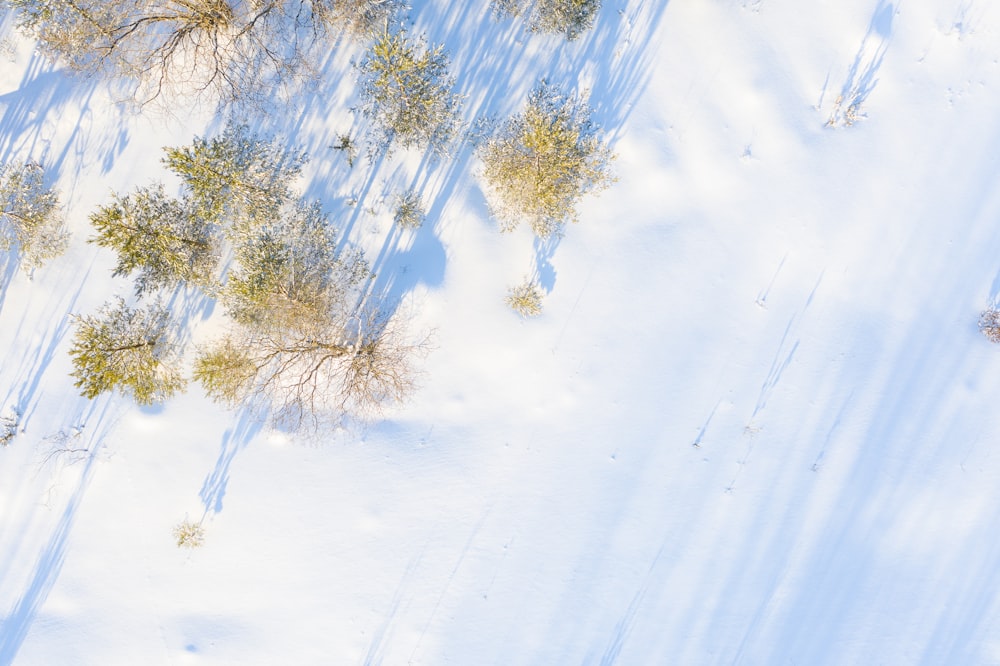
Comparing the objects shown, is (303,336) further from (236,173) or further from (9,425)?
(9,425)

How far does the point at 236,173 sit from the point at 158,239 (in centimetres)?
131

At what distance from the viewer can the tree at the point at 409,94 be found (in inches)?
271

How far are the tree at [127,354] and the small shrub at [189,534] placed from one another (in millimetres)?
1784

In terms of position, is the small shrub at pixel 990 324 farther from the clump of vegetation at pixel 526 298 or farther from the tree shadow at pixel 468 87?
the clump of vegetation at pixel 526 298

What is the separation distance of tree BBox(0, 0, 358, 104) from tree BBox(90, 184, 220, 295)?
1459 mm

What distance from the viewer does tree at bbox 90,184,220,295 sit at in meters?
6.86

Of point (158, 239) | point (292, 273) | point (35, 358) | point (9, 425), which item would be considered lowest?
point (9, 425)

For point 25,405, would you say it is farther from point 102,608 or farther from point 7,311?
point 102,608

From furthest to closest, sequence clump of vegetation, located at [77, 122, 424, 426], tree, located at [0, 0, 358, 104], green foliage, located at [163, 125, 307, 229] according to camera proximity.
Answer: tree, located at [0, 0, 358, 104] → clump of vegetation, located at [77, 122, 424, 426] → green foliage, located at [163, 125, 307, 229]

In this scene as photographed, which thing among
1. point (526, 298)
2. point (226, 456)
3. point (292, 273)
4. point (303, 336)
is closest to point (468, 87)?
point (526, 298)

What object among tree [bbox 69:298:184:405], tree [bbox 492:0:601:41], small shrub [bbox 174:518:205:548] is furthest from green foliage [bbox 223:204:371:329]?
tree [bbox 492:0:601:41]

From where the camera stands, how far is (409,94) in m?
7.00

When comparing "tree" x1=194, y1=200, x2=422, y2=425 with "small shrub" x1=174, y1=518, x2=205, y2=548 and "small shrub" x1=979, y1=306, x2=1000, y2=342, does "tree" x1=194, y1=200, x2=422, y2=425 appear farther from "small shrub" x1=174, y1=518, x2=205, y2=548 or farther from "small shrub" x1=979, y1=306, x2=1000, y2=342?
"small shrub" x1=979, y1=306, x2=1000, y2=342

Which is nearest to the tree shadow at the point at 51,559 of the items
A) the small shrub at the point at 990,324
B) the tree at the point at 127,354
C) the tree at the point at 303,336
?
the tree at the point at 127,354
